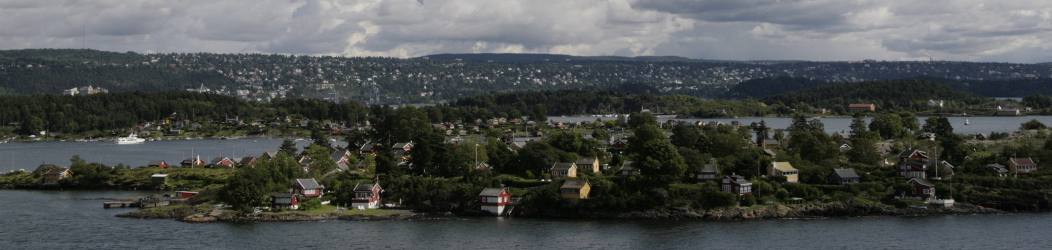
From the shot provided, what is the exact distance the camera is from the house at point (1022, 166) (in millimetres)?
32469

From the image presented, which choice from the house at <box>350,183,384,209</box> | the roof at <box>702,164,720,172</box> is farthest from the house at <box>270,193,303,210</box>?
the roof at <box>702,164,720,172</box>

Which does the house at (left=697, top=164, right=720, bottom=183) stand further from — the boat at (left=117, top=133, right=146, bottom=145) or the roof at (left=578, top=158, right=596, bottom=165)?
the boat at (left=117, top=133, right=146, bottom=145)

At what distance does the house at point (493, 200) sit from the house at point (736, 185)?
6.53 m

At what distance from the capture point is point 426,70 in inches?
7810

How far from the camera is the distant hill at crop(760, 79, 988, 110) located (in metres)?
107

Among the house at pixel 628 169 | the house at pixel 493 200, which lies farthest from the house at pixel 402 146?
the house at pixel 493 200

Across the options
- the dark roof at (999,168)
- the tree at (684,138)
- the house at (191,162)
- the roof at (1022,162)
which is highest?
the tree at (684,138)

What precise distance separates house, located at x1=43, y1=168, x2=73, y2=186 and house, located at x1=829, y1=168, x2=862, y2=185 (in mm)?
29226

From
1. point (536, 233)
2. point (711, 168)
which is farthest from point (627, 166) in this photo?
point (536, 233)

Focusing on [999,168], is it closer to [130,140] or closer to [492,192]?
[492,192]

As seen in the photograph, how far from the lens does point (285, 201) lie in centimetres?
3016

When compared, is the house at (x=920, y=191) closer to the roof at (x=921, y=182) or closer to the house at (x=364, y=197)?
the roof at (x=921, y=182)

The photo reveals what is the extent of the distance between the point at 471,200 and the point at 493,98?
88.2 meters

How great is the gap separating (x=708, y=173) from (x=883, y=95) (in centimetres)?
8572
